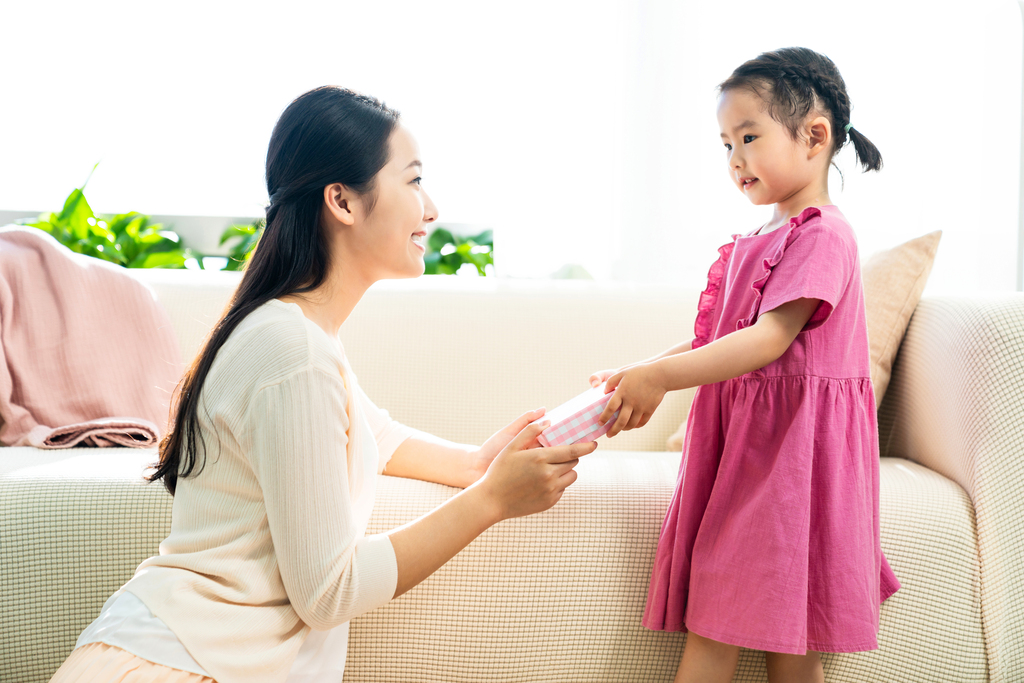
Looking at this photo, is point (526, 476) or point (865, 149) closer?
point (526, 476)

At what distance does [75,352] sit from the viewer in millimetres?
1423

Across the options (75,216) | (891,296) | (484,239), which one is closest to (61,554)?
(891,296)

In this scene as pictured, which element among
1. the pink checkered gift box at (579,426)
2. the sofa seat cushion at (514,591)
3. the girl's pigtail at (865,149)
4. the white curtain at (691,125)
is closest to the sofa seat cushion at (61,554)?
the sofa seat cushion at (514,591)

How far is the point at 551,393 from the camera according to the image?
1621mm

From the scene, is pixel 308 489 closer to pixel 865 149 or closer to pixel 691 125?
pixel 865 149

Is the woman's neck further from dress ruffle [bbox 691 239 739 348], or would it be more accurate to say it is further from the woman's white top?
dress ruffle [bbox 691 239 739 348]

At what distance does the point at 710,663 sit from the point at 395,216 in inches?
29.4

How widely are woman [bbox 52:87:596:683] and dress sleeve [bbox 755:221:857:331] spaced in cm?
33

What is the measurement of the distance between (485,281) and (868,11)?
1.63m

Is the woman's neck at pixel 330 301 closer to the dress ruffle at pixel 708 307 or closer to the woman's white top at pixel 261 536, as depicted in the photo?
the woman's white top at pixel 261 536

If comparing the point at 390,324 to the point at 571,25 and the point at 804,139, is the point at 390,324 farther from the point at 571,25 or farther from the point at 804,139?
the point at 571,25

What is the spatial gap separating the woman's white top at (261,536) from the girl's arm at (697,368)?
350mm

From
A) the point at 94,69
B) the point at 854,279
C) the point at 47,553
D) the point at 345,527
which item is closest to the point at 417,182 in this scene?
the point at 345,527

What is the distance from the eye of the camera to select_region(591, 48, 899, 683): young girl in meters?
0.92
